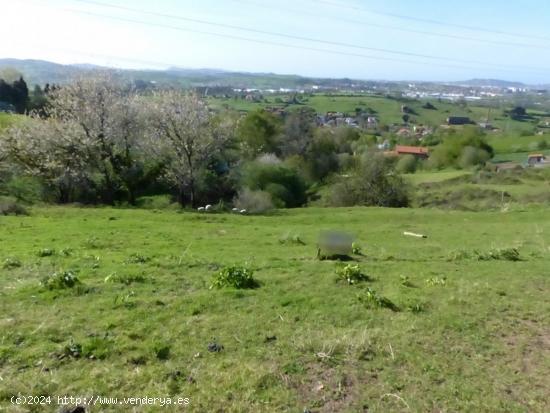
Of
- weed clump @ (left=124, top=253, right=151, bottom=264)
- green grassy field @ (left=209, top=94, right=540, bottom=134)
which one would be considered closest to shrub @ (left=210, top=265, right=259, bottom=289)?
weed clump @ (left=124, top=253, right=151, bottom=264)

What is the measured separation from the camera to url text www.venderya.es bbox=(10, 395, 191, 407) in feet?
19.3

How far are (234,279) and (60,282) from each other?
3.44 meters

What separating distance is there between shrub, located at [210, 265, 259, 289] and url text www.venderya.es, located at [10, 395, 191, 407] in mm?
4368

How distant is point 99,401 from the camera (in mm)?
6004

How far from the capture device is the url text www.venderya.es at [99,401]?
5891mm

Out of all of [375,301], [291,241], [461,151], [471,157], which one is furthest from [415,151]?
[375,301]

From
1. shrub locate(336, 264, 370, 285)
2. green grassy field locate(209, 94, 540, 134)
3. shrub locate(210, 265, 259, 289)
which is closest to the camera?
shrub locate(210, 265, 259, 289)

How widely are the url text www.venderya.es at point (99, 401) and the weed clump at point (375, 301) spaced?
15.3ft

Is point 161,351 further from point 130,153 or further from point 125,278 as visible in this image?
point 130,153

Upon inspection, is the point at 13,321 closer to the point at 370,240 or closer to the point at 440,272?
the point at 440,272

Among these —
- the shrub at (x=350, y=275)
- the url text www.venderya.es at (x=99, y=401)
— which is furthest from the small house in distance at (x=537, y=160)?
the url text www.venderya.es at (x=99, y=401)

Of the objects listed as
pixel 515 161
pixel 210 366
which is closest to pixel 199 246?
pixel 210 366

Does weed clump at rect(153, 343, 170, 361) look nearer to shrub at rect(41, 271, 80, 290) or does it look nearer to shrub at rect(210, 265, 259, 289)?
shrub at rect(210, 265, 259, 289)

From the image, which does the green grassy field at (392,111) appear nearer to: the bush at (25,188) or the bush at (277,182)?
the bush at (277,182)
